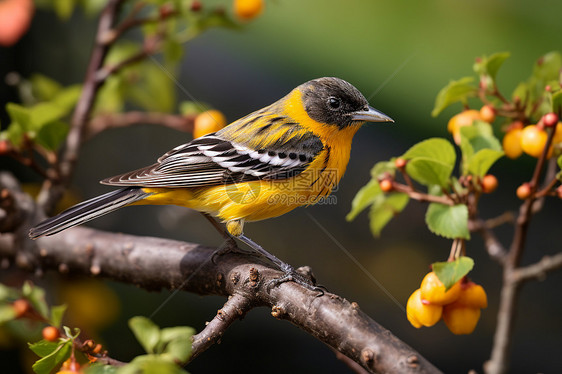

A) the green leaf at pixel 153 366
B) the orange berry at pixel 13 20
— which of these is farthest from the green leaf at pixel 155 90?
the green leaf at pixel 153 366

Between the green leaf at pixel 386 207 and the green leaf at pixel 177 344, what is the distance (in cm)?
101

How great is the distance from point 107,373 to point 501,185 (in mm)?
3222

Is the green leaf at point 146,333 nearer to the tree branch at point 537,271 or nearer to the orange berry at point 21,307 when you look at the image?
the orange berry at point 21,307

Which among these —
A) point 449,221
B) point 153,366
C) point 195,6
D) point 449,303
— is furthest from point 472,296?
point 195,6

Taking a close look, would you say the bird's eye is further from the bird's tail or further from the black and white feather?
the bird's tail

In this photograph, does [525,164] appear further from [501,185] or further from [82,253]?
[82,253]

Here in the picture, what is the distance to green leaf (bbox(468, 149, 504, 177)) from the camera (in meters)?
1.56

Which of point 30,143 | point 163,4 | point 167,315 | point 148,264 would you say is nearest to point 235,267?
point 148,264

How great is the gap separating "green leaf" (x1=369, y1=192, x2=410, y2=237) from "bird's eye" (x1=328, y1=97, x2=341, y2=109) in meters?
0.66

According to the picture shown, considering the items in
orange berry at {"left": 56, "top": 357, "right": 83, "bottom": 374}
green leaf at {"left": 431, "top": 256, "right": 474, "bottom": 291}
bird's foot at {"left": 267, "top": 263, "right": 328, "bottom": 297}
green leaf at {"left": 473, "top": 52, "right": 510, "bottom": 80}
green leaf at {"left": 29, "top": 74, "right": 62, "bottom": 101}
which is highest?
green leaf at {"left": 473, "top": 52, "right": 510, "bottom": 80}

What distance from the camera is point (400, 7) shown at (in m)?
3.39

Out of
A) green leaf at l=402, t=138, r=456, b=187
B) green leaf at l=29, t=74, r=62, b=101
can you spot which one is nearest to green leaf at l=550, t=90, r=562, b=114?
green leaf at l=402, t=138, r=456, b=187

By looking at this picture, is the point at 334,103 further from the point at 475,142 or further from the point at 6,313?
the point at 6,313

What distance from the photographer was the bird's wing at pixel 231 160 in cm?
228
